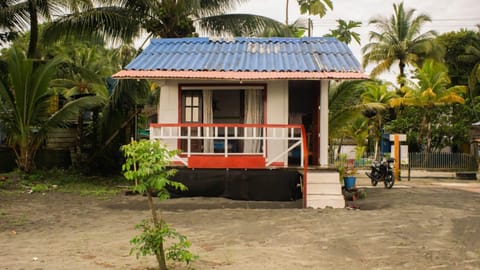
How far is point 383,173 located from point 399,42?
2162 centimetres

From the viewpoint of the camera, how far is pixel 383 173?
1474 cm

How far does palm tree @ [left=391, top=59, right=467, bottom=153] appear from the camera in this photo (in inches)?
1012

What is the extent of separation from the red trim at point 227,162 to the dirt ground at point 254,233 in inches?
29.4

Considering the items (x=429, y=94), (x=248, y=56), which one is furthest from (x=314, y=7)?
(x=248, y=56)

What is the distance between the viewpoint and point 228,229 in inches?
299

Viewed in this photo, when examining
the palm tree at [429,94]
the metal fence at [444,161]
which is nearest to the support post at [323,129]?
the metal fence at [444,161]

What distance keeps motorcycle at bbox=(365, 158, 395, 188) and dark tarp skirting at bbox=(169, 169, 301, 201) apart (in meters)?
5.01

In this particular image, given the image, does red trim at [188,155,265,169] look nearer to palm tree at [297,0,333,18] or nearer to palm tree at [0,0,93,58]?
palm tree at [0,0,93,58]

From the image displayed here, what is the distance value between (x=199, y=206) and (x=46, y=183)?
5864mm

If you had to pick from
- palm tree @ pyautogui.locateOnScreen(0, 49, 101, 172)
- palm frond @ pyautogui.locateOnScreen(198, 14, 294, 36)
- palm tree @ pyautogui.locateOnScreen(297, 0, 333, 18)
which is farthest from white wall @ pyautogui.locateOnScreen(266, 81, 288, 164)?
palm tree @ pyautogui.locateOnScreen(297, 0, 333, 18)

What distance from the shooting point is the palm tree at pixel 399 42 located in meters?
33.3

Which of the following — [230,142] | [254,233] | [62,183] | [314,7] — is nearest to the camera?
[254,233]

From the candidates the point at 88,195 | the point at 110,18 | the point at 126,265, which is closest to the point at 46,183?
the point at 88,195

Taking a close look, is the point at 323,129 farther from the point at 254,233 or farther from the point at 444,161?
the point at 444,161
